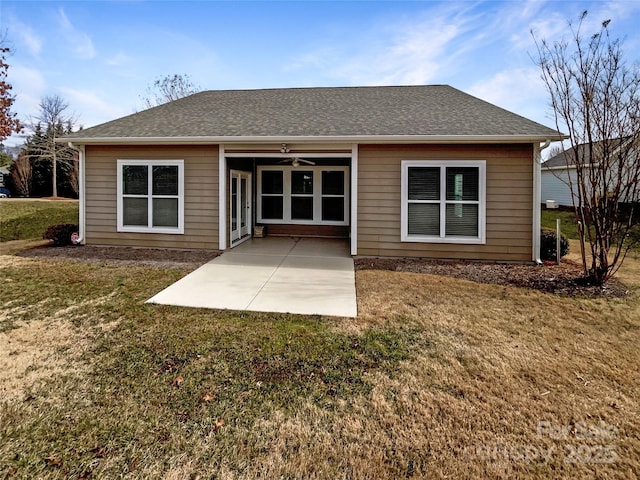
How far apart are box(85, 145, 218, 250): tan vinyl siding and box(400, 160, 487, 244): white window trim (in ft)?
14.8

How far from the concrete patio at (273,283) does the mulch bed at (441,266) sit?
0.62m

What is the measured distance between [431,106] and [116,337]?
9.21 m

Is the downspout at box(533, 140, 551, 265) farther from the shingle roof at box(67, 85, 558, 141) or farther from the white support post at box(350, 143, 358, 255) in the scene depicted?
the white support post at box(350, 143, 358, 255)

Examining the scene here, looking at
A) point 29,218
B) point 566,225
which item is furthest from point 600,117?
point 29,218

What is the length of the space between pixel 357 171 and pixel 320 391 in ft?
19.7

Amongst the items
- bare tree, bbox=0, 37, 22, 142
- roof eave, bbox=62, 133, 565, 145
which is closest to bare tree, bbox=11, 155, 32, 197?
bare tree, bbox=0, 37, 22, 142

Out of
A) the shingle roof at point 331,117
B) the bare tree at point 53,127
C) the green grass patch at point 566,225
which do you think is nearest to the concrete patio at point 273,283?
the shingle roof at point 331,117

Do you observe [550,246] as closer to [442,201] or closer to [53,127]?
[442,201]

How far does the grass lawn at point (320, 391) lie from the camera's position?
2.35 metres

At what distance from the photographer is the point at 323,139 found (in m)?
8.07

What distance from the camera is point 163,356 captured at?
3.68m

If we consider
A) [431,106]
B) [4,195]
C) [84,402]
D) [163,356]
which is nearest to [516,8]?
[431,106]

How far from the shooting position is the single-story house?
26.1 feet

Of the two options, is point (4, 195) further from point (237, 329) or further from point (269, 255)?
point (237, 329)
